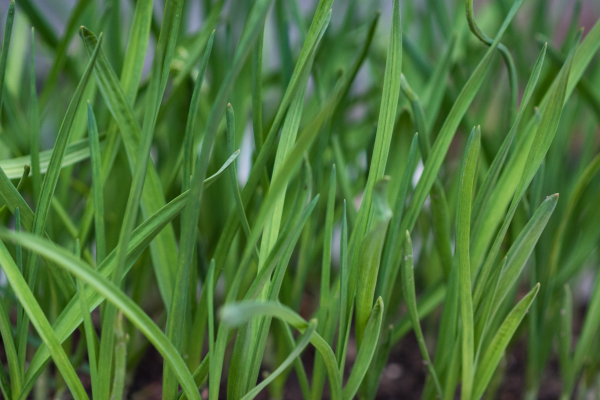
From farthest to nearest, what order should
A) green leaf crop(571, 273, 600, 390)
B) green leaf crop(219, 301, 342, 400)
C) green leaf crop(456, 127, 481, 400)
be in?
green leaf crop(571, 273, 600, 390) < green leaf crop(456, 127, 481, 400) < green leaf crop(219, 301, 342, 400)

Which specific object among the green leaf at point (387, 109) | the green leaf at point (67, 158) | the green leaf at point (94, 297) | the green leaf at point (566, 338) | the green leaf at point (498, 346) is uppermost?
the green leaf at point (387, 109)

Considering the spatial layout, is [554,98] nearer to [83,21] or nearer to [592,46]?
[592,46]

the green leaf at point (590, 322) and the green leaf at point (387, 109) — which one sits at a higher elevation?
A: the green leaf at point (387, 109)

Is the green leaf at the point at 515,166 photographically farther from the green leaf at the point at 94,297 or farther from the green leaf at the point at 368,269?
the green leaf at the point at 94,297

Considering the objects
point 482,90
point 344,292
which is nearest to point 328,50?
point 482,90

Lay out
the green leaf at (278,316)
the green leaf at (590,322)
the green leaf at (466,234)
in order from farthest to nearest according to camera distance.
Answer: the green leaf at (590,322) < the green leaf at (466,234) < the green leaf at (278,316)

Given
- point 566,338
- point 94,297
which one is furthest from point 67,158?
point 566,338

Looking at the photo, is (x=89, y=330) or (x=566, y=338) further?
(x=566, y=338)

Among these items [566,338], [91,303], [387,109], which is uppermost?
[387,109]

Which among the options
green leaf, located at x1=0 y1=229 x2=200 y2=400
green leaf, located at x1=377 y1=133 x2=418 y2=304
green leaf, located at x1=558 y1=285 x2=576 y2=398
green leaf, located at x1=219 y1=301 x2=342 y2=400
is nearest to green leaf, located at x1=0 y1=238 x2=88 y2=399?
green leaf, located at x1=0 y1=229 x2=200 y2=400

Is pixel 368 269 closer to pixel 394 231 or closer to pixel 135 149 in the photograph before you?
pixel 394 231

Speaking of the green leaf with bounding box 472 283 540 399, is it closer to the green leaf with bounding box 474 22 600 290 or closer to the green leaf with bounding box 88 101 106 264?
the green leaf with bounding box 474 22 600 290

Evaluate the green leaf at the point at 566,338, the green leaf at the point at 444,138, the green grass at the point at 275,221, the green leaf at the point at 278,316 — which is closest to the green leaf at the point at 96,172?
the green grass at the point at 275,221

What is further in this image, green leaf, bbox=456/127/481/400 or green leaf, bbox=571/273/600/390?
green leaf, bbox=571/273/600/390
